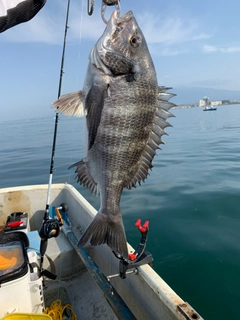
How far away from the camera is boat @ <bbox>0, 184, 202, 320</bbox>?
2.18 m

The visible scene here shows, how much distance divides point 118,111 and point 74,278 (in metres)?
3.33

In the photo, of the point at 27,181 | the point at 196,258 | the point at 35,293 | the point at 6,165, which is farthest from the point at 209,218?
the point at 6,165

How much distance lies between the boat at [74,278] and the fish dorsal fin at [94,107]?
1410 millimetres

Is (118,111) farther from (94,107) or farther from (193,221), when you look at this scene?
(193,221)

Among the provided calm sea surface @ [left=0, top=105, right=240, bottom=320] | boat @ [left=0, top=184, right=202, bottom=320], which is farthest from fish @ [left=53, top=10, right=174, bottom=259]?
boat @ [left=0, top=184, right=202, bottom=320]

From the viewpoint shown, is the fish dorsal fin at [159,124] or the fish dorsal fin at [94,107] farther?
the fish dorsal fin at [159,124]

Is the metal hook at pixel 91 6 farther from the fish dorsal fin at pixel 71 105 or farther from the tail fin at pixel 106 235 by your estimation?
the tail fin at pixel 106 235

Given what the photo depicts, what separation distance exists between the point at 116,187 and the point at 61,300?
2639mm


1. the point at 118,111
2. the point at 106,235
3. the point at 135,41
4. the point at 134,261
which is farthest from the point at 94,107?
the point at 134,261

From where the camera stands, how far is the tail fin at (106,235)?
1889mm

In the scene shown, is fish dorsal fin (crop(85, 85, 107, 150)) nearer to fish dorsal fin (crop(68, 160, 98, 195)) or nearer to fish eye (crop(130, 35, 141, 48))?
fish dorsal fin (crop(68, 160, 98, 195))

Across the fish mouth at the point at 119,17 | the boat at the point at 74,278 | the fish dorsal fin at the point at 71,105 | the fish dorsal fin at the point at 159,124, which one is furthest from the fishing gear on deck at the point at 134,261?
the fish mouth at the point at 119,17

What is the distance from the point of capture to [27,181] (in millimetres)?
10414

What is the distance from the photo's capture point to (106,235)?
1.94 metres
